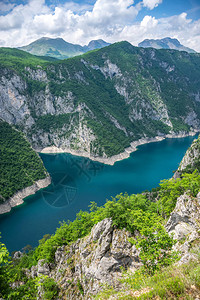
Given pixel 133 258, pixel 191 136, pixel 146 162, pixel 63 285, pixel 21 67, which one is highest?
pixel 21 67

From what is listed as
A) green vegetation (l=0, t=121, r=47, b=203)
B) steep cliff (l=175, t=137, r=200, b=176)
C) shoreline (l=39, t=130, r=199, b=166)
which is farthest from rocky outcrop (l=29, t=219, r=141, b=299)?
shoreline (l=39, t=130, r=199, b=166)

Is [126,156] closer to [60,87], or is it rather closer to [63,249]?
[60,87]

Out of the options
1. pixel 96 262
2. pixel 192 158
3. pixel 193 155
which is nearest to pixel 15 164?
pixel 192 158

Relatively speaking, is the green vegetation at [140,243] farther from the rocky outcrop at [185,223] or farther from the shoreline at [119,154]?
the shoreline at [119,154]

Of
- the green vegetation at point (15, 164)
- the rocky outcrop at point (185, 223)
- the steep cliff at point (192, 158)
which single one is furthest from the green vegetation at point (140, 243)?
the steep cliff at point (192, 158)

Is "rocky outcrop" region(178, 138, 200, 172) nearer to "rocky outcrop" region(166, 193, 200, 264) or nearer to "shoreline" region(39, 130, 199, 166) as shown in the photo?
"shoreline" region(39, 130, 199, 166)

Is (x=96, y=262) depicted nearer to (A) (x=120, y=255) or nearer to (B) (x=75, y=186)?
(A) (x=120, y=255)

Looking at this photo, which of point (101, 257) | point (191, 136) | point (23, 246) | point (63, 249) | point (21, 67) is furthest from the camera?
point (191, 136)

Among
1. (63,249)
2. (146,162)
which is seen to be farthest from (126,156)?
(63,249)
